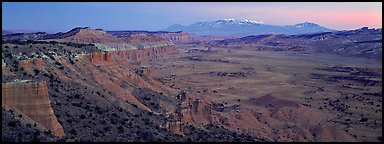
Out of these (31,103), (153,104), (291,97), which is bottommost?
(291,97)

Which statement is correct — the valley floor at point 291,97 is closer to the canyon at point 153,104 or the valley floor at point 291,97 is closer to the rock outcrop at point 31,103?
the canyon at point 153,104

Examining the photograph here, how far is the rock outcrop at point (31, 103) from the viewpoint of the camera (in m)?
22.5

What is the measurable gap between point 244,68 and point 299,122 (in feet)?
182

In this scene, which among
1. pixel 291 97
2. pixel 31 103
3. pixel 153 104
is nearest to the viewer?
pixel 31 103

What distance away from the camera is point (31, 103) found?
23141mm

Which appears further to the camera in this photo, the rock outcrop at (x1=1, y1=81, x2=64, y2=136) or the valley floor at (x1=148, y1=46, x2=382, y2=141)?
the valley floor at (x1=148, y1=46, x2=382, y2=141)

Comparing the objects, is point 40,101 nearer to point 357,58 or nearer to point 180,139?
point 180,139

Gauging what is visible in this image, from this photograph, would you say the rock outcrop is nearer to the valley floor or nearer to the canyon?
the canyon

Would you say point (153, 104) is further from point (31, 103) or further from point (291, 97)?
point (291, 97)

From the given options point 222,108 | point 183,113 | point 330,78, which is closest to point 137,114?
point 183,113

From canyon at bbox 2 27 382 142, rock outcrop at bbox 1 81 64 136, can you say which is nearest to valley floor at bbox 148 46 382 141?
canyon at bbox 2 27 382 142

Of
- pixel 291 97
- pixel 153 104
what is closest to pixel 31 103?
pixel 153 104

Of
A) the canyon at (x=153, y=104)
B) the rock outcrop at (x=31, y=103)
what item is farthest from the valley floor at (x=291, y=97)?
the rock outcrop at (x=31, y=103)

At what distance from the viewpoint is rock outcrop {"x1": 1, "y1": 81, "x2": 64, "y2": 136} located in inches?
885
